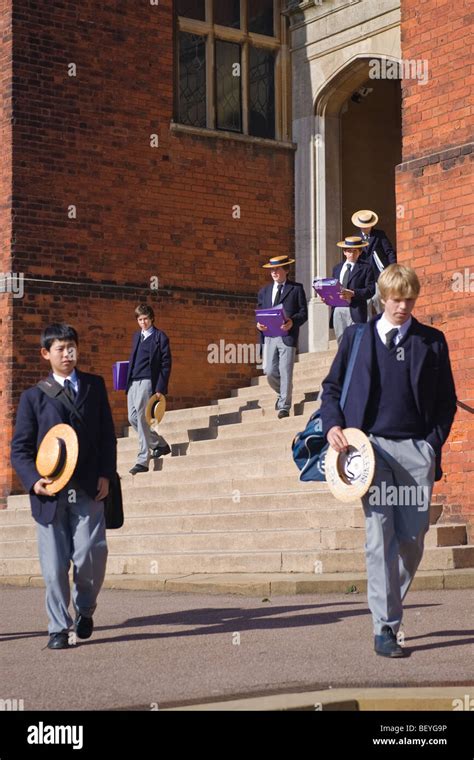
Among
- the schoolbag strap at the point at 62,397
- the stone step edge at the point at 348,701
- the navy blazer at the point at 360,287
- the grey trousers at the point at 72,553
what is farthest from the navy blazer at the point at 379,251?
the stone step edge at the point at 348,701

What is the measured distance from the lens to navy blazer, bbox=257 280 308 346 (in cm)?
1459

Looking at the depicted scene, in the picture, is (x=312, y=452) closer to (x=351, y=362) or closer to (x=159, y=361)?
(x=351, y=362)

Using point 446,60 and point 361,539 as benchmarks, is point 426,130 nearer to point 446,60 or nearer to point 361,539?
point 446,60

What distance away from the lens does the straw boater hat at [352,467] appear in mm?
6910

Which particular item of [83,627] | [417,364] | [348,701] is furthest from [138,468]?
[348,701]

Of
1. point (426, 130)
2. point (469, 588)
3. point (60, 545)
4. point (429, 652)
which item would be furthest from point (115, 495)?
point (426, 130)

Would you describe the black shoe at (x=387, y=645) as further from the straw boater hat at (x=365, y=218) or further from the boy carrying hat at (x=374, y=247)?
the straw boater hat at (x=365, y=218)

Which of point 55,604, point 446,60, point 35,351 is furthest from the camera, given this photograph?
point 35,351

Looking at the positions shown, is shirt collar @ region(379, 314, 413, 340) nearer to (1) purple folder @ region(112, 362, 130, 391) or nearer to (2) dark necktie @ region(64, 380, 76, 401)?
(2) dark necktie @ region(64, 380, 76, 401)

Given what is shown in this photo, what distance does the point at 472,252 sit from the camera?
11.7 m

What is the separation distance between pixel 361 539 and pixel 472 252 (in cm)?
263

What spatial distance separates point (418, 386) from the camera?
7.09 meters

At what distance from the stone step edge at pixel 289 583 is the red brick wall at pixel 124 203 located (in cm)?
Result: 624

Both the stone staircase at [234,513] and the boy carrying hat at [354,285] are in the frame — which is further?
the boy carrying hat at [354,285]
